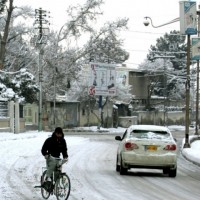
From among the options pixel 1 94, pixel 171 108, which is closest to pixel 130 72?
pixel 171 108

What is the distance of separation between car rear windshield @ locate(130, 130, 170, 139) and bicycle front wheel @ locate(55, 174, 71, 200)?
6.85 m

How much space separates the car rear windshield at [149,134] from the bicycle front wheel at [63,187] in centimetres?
685

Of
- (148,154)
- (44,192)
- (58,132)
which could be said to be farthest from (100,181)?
(58,132)

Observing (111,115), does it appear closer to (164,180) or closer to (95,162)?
(95,162)

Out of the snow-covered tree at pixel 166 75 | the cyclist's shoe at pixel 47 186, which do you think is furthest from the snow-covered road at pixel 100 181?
the snow-covered tree at pixel 166 75

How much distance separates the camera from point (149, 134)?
57.8 feet

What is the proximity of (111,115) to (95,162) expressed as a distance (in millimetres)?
52357

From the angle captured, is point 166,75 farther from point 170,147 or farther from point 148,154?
point 148,154

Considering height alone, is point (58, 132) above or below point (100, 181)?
above

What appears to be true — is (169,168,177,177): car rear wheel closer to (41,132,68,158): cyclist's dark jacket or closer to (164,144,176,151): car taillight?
(164,144,176,151): car taillight

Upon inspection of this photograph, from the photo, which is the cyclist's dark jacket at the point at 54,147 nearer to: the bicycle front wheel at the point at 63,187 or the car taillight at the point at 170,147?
the bicycle front wheel at the point at 63,187

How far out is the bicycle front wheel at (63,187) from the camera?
432 inches

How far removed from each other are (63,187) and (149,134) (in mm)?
7040

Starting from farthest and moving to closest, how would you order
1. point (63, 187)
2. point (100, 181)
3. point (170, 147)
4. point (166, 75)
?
1. point (166, 75)
2. point (170, 147)
3. point (100, 181)
4. point (63, 187)
